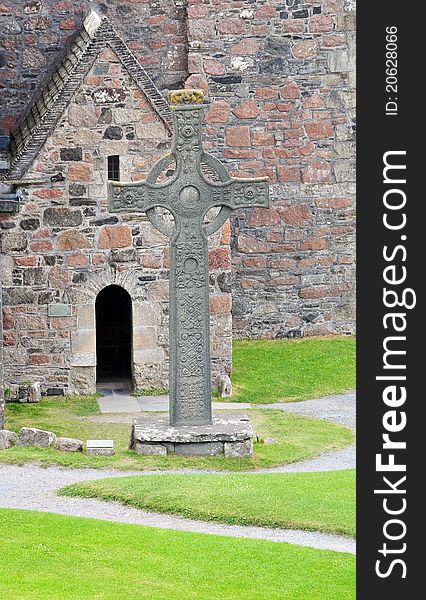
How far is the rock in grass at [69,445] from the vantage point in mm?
17312

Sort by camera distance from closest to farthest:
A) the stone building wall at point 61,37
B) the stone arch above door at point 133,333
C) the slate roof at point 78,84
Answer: the slate roof at point 78,84, the stone arch above door at point 133,333, the stone building wall at point 61,37

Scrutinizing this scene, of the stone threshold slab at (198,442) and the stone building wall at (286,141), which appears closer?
the stone threshold slab at (198,442)

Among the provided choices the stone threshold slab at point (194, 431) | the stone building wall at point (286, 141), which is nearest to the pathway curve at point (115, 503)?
the stone threshold slab at point (194, 431)

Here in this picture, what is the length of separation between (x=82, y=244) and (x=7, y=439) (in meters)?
4.80

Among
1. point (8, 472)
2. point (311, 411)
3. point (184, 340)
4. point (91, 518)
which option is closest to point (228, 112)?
point (311, 411)

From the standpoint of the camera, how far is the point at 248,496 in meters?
14.5

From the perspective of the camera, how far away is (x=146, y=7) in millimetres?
25391

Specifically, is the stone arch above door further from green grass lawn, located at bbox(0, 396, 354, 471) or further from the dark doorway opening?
the dark doorway opening

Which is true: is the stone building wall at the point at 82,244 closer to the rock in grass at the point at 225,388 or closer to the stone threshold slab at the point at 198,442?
the rock in grass at the point at 225,388

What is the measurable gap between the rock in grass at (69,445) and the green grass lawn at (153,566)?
11.4ft

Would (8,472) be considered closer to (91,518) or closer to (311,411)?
(91,518)

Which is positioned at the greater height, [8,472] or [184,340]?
[184,340]

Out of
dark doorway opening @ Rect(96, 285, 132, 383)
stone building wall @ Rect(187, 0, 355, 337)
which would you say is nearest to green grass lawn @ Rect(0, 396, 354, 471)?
dark doorway opening @ Rect(96, 285, 132, 383)

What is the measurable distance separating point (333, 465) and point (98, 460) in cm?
244
